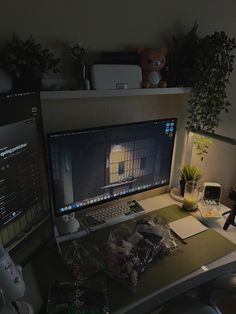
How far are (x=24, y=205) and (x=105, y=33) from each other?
799mm

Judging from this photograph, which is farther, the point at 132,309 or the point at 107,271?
the point at 107,271

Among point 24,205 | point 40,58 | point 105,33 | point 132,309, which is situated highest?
point 105,33

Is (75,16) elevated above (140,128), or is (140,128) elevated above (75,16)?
(75,16)

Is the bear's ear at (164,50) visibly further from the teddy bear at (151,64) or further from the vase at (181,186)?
the vase at (181,186)

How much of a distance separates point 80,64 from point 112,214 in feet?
2.46

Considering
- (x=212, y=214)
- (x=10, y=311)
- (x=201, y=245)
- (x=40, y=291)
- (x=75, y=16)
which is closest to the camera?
(x=10, y=311)

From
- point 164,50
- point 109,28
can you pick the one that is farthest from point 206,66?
point 109,28

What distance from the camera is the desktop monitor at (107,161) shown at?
1.08 meters

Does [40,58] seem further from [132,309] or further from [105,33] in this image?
[132,309]

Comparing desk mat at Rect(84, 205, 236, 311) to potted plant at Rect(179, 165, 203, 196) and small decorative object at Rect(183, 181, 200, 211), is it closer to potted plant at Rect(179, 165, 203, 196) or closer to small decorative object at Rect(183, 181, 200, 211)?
small decorative object at Rect(183, 181, 200, 211)

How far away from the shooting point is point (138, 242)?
41.6 inches

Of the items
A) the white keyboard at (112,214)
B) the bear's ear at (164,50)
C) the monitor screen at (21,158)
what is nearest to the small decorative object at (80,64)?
the monitor screen at (21,158)

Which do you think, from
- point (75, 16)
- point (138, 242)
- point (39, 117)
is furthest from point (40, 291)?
point (75, 16)

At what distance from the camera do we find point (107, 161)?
47.2 inches
